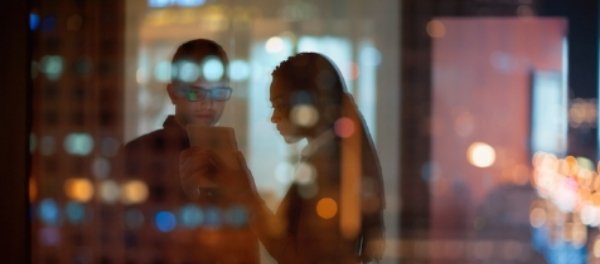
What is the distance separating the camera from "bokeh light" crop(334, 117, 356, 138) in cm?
139

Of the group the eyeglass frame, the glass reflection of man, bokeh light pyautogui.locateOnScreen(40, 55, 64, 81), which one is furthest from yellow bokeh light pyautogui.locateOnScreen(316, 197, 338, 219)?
bokeh light pyautogui.locateOnScreen(40, 55, 64, 81)

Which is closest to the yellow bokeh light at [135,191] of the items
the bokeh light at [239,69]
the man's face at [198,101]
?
the man's face at [198,101]

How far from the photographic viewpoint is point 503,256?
4.52 ft

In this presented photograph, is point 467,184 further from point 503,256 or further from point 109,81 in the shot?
point 109,81

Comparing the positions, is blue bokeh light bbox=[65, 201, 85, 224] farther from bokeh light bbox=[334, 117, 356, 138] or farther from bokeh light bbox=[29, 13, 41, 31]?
bokeh light bbox=[334, 117, 356, 138]

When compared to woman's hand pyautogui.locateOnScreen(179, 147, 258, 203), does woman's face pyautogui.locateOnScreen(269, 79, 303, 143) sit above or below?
above

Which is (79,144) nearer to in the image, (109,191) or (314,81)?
(109,191)

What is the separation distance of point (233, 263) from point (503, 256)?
1.30 feet

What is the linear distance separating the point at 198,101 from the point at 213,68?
0.18 ft

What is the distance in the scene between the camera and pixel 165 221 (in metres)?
1.41

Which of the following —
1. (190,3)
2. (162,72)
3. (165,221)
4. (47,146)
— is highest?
(190,3)

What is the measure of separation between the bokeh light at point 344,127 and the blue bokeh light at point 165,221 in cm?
28

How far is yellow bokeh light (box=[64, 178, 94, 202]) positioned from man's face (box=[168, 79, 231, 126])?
0.17 metres

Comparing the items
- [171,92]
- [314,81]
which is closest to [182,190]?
[171,92]
